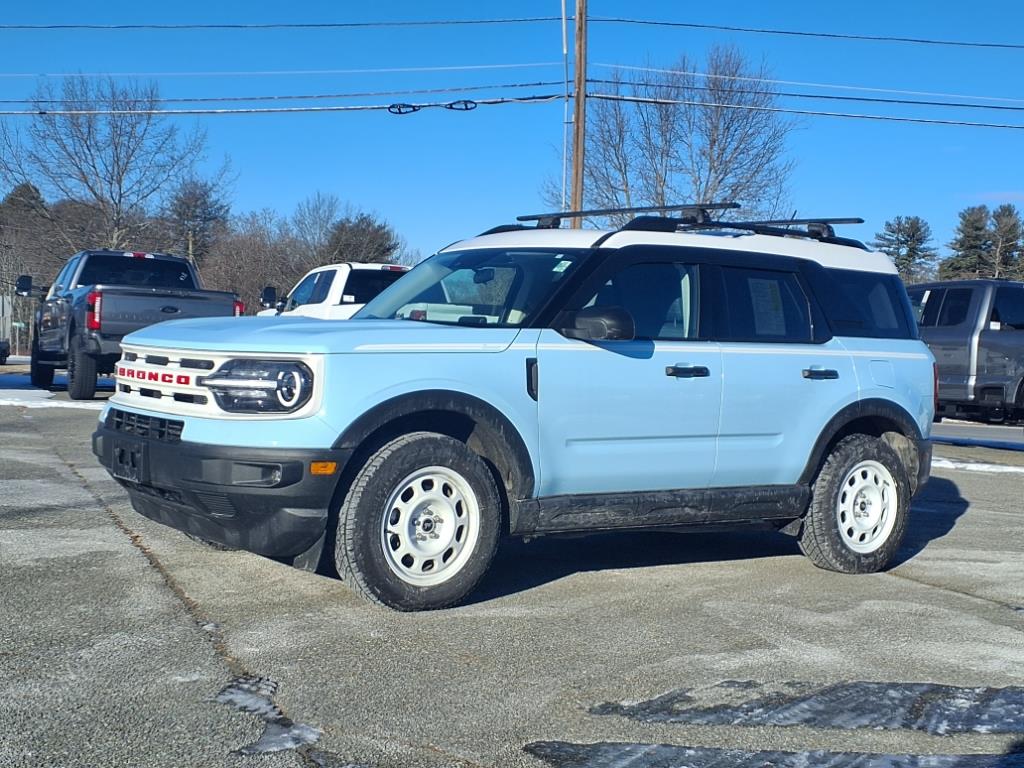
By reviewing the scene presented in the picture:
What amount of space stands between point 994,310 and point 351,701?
→ 12.9 m

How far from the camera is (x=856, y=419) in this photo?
6785 mm

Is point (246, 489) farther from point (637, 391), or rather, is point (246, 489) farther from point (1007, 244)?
point (1007, 244)

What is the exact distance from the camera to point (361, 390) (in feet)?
16.6

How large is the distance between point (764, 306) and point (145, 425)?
11.3 ft

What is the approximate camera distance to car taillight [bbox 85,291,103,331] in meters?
13.8

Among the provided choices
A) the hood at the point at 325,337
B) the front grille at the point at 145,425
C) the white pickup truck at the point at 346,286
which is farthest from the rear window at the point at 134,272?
the hood at the point at 325,337

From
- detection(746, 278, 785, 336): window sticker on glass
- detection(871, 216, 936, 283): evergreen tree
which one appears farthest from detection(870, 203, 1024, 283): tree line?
detection(746, 278, 785, 336): window sticker on glass

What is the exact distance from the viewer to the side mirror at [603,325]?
5.53 meters

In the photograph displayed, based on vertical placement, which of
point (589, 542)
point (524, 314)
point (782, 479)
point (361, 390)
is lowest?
point (589, 542)

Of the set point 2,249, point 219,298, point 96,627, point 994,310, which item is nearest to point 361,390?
point 96,627

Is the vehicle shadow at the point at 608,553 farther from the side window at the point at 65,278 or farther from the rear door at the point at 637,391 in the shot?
the side window at the point at 65,278

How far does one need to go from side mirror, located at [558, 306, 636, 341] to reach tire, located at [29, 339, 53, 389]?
43.4ft

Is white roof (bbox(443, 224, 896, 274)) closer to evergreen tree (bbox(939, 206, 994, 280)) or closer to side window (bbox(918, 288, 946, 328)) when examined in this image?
side window (bbox(918, 288, 946, 328))

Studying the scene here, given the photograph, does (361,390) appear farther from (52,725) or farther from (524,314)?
(52,725)
